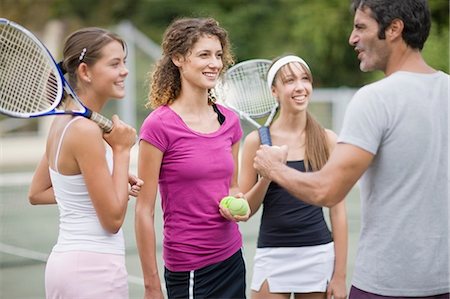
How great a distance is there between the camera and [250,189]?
4230 mm

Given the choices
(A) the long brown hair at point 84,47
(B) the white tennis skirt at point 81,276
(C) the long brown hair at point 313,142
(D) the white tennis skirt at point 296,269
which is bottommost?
(D) the white tennis skirt at point 296,269

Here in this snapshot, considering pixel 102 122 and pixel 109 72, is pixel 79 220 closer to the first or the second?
pixel 102 122

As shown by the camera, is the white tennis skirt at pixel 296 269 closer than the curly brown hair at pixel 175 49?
No

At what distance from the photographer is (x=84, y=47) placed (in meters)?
3.36

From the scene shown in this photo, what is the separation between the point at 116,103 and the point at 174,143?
19449 millimetres

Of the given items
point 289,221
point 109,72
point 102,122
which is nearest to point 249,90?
point 289,221

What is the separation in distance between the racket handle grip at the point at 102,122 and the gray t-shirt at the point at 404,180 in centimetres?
90

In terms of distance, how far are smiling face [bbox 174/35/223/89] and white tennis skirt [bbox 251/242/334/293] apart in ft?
3.08

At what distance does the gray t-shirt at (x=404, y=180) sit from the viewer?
9.59ft

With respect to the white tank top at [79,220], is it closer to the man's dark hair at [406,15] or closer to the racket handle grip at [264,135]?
the racket handle grip at [264,135]

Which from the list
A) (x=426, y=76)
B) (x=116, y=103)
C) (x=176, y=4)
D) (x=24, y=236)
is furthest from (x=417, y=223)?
(x=176, y=4)

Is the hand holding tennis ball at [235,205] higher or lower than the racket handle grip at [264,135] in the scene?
lower

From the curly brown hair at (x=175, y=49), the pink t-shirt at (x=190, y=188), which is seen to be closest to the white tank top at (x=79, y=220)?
the pink t-shirt at (x=190, y=188)

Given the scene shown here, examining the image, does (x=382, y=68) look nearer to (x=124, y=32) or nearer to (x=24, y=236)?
(x=24, y=236)
